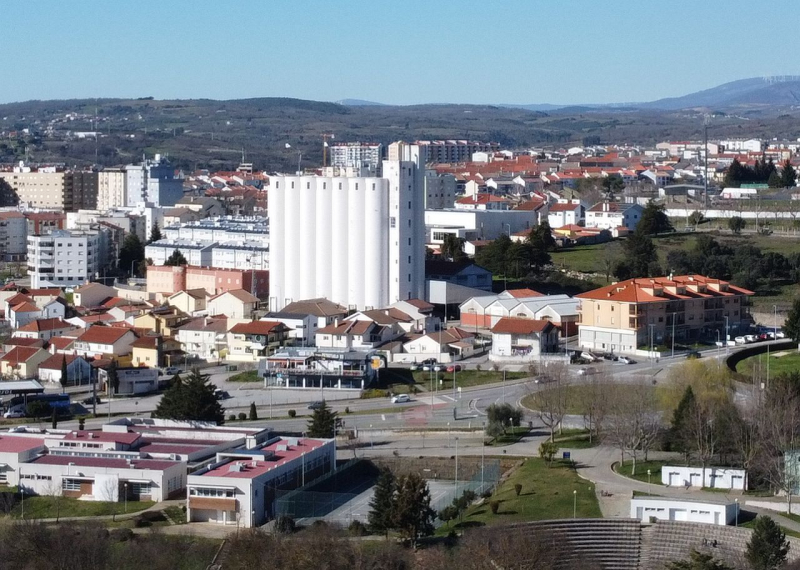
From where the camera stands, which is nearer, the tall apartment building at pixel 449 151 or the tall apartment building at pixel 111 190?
the tall apartment building at pixel 111 190

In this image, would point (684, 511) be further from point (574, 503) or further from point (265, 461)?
point (265, 461)

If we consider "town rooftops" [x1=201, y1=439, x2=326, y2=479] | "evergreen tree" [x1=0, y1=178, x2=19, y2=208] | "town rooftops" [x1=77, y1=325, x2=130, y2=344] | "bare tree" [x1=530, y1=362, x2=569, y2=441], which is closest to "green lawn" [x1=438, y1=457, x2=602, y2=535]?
"bare tree" [x1=530, y1=362, x2=569, y2=441]

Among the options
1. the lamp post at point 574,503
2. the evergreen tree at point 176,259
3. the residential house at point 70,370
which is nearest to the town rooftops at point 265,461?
the lamp post at point 574,503

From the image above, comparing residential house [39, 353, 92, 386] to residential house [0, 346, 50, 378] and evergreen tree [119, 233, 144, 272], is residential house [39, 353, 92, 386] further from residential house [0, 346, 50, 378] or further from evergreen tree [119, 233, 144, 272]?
evergreen tree [119, 233, 144, 272]

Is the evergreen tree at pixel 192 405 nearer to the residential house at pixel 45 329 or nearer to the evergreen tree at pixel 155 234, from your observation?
the residential house at pixel 45 329

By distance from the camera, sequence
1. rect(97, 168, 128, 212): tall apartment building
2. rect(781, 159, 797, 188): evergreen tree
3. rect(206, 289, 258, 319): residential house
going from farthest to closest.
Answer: rect(97, 168, 128, 212): tall apartment building, rect(781, 159, 797, 188): evergreen tree, rect(206, 289, 258, 319): residential house
